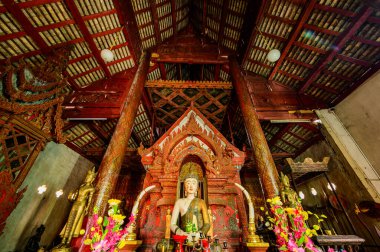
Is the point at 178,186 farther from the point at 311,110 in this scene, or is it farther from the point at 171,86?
the point at 311,110

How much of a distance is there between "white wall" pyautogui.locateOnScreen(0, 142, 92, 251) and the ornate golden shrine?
5466mm

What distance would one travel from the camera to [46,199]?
795 centimetres

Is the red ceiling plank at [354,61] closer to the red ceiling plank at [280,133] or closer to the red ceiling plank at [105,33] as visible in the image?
the red ceiling plank at [280,133]

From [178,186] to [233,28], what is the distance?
8.38 m

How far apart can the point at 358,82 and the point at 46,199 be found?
14.6 meters

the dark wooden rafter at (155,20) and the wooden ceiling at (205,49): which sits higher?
the dark wooden rafter at (155,20)

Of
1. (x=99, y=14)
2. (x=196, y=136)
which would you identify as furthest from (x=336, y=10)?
A: (x=99, y=14)

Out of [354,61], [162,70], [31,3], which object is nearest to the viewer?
[31,3]

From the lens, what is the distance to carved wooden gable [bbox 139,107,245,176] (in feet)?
18.6

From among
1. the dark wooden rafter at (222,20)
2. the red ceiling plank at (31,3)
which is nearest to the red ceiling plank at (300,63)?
the dark wooden rafter at (222,20)

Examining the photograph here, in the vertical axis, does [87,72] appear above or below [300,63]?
below

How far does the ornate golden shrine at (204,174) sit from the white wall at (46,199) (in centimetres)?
547

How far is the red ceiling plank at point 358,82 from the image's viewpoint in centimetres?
590

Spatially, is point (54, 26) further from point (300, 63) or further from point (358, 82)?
point (358, 82)
